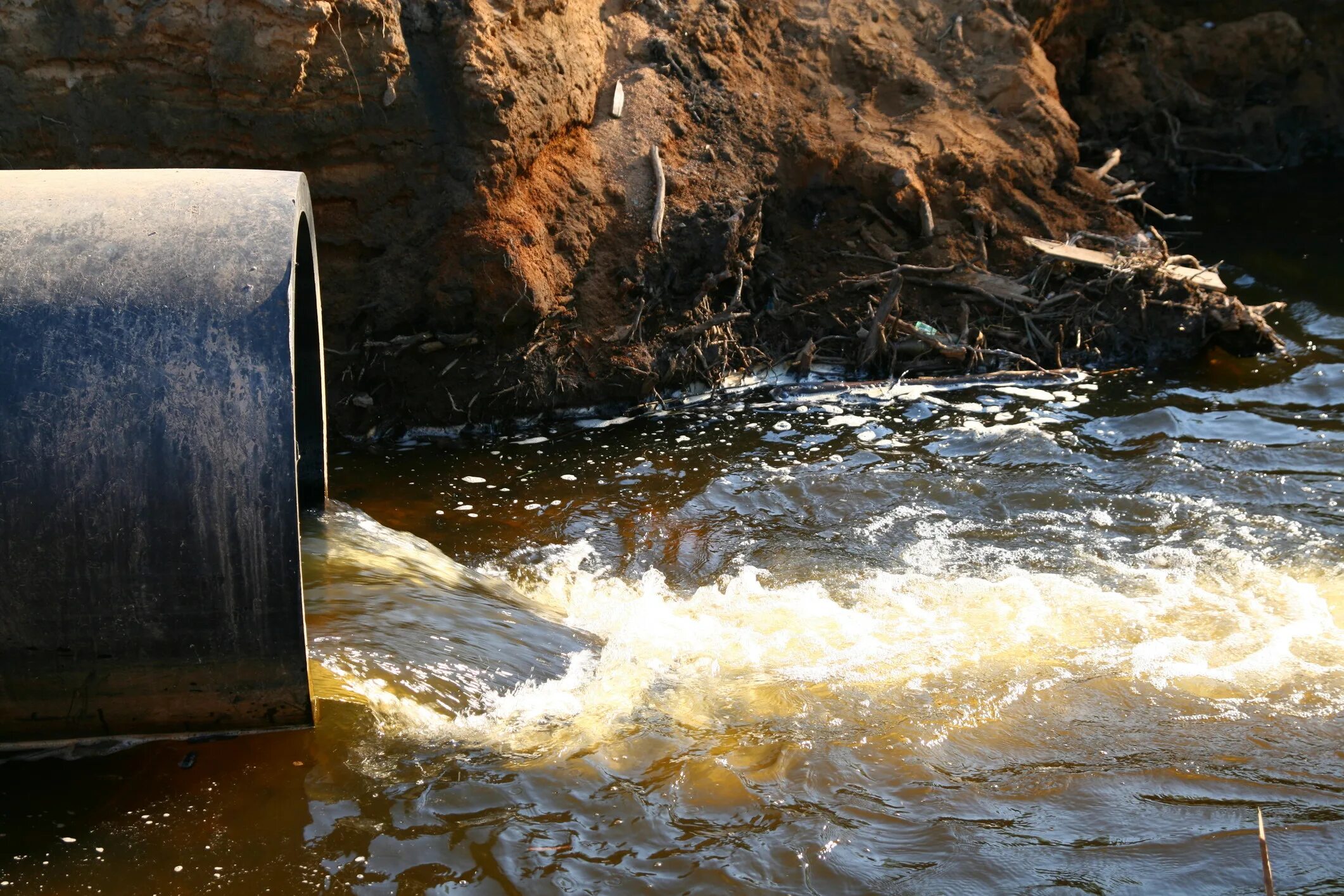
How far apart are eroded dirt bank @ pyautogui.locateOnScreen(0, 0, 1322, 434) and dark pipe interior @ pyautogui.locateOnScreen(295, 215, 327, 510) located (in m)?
1.86

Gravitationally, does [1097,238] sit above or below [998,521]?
above

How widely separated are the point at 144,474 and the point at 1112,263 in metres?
6.66

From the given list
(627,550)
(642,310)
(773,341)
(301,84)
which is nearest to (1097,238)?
(773,341)

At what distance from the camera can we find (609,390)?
7.25 metres

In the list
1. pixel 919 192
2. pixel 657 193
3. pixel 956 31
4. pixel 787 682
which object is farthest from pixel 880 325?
pixel 787 682

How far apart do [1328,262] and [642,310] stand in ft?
20.0

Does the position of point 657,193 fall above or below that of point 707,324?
above

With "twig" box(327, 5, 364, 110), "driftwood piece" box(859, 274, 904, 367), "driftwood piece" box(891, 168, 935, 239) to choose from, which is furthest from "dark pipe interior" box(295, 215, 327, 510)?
"driftwood piece" box(891, 168, 935, 239)

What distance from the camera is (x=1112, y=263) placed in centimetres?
803

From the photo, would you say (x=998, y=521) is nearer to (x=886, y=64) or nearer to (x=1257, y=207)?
(x=886, y=64)

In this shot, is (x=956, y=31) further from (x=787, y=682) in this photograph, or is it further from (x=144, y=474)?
(x=144, y=474)

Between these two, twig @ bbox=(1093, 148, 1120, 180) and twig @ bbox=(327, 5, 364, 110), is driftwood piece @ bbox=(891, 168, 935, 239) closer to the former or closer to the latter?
twig @ bbox=(1093, 148, 1120, 180)

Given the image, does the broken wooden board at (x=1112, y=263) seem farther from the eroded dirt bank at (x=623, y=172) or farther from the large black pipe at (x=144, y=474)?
the large black pipe at (x=144, y=474)

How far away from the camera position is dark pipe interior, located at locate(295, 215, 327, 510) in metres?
4.73
